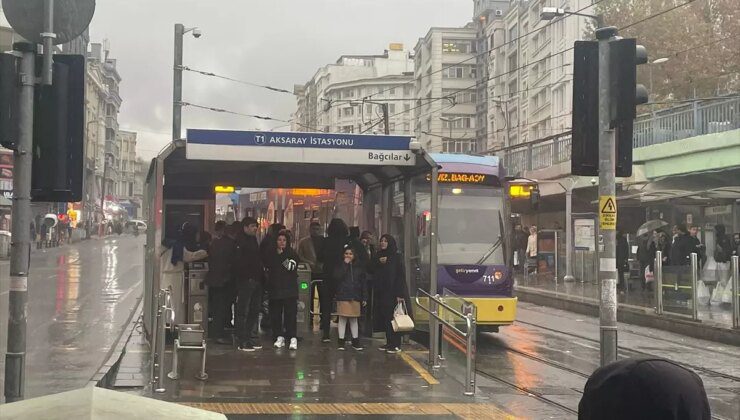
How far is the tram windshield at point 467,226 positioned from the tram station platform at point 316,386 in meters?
2.36

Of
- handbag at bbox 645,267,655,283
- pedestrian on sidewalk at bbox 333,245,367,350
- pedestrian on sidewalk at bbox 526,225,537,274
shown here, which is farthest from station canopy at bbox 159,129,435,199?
pedestrian on sidewalk at bbox 526,225,537,274

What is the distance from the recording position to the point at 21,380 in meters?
Answer: 5.50

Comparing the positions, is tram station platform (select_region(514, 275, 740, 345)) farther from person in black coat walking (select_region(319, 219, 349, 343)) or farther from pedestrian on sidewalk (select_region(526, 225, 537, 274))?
person in black coat walking (select_region(319, 219, 349, 343))

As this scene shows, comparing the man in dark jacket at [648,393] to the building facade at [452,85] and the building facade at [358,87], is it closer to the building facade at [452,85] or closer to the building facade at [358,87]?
the building facade at [452,85]

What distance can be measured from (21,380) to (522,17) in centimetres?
6103

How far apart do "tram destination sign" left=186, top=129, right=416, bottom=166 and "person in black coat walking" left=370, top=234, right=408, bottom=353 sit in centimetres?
146

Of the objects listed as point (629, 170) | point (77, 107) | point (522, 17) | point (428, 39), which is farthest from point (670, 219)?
point (428, 39)

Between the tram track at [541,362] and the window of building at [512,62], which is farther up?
the window of building at [512,62]

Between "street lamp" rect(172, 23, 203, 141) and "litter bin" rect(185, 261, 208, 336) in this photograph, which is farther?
"street lamp" rect(172, 23, 203, 141)

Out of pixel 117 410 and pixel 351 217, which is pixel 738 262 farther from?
pixel 117 410

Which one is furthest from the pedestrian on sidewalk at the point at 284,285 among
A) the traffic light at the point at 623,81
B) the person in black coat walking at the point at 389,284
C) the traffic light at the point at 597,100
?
the traffic light at the point at 623,81

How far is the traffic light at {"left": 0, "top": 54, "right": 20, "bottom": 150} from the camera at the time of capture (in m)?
5.37

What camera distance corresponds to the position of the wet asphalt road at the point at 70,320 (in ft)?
29.7

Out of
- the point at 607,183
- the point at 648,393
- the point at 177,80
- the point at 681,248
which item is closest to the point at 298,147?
the point at 607,183
